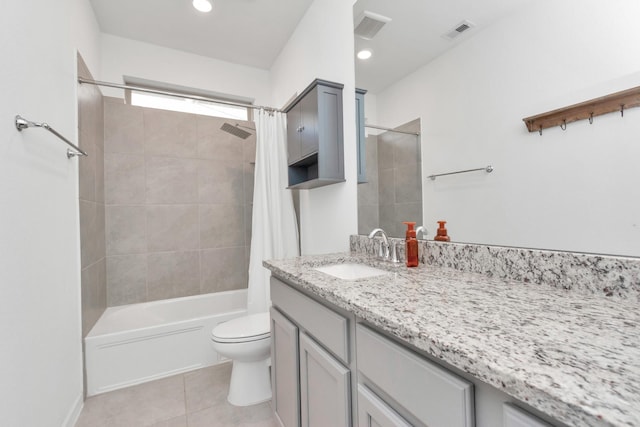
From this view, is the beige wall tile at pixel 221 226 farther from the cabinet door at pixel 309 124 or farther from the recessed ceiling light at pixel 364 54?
the recessed ceiling light at pixel 364 54

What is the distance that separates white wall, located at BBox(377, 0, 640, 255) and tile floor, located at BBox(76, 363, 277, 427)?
1.51 metres

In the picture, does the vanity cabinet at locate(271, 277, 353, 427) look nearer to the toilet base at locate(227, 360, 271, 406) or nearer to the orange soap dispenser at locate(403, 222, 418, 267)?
the toilet base at locate(227, 360, 271, 406)

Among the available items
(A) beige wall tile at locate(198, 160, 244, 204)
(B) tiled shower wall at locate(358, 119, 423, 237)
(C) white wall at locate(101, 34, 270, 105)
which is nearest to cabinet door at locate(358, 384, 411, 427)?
(B) tiled shower wall at locate(358, 119, 423, 237)

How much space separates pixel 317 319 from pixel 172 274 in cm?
224

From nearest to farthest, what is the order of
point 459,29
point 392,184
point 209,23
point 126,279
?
point 459,29, point 392,184, point 209,23, point 126,279

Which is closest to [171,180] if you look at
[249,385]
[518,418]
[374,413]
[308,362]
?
[249,385]

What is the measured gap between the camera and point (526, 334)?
505 millimetres

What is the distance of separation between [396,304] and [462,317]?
0.51 ft

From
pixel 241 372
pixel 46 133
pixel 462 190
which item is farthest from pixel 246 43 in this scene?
pixel 241 372

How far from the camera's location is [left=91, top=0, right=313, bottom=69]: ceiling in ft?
7.13

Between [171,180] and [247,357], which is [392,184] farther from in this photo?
[171,180]

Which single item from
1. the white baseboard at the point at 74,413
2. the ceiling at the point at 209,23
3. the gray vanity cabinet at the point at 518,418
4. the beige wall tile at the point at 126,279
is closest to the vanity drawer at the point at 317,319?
the gray vanity cabinet at the point at 518,418

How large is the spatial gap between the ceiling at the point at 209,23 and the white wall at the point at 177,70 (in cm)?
8

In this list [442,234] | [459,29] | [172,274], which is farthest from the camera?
[172,274]
